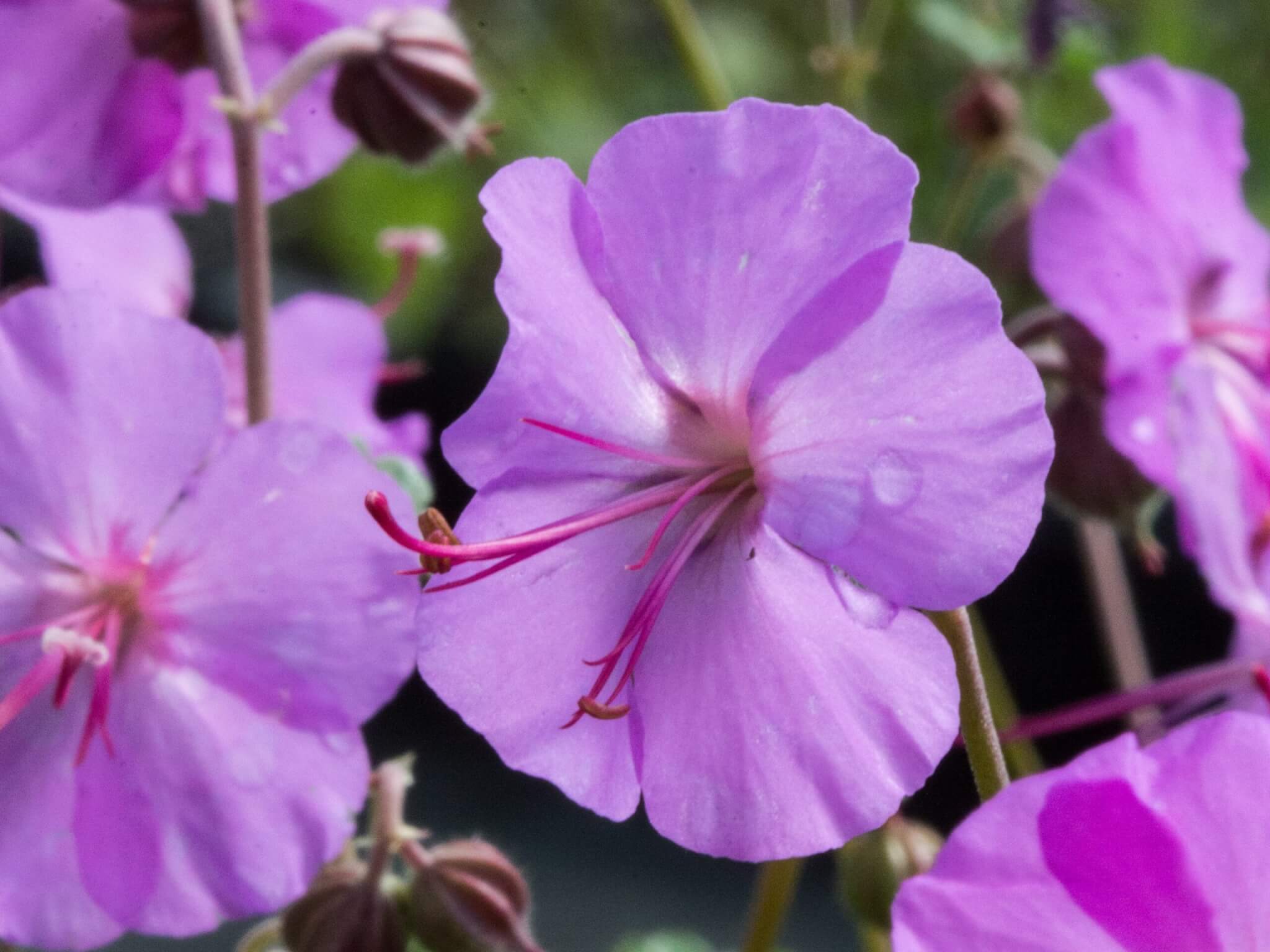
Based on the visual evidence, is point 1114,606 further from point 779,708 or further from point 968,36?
point 779,708

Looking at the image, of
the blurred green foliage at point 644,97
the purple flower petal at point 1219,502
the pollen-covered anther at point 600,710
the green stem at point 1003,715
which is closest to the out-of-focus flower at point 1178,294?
the purple flower petal at point 1219,502

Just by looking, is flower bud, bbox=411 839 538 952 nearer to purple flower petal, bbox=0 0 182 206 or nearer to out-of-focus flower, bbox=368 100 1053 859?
out-of-focus flower, bbox=368 100 1053 859

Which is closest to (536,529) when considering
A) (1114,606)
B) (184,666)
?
(184,666)

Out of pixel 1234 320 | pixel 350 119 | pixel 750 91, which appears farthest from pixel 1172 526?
pixel 350 119

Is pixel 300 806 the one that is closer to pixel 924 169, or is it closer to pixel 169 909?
pixel 169 909

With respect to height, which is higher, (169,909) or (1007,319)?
(169,909)

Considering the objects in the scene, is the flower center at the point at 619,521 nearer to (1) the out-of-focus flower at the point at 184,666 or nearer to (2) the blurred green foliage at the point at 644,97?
(1) the out-of-focus flower at the point at 184,666
